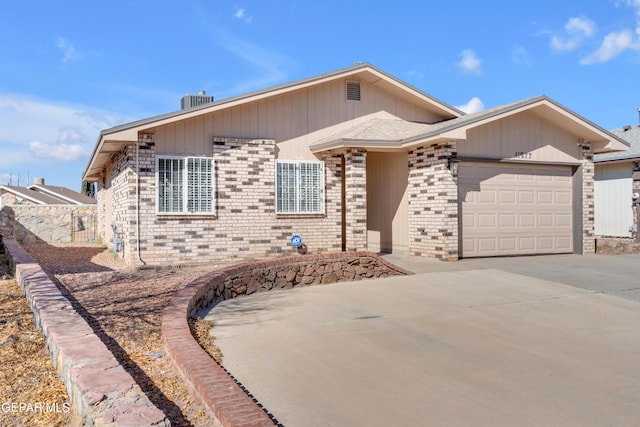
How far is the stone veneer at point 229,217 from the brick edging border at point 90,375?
193 inches

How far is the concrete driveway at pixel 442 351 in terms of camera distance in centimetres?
370

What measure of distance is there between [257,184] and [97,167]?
27.7 ft

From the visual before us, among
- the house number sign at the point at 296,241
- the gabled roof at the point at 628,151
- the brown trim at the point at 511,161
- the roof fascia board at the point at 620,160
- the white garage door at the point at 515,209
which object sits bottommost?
the house number sign at the point at 296,241

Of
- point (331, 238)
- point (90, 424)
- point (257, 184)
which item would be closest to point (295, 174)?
point (257, 184)

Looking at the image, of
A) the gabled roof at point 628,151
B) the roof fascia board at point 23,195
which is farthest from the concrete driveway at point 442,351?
the roof fascia board at point 23,195

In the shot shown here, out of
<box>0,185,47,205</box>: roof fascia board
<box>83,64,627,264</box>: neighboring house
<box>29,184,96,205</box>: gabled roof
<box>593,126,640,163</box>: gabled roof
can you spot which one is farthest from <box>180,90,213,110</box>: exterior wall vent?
<box>29,184,96,205</box>: gabled roof

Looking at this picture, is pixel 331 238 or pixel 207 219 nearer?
pixel 207 219

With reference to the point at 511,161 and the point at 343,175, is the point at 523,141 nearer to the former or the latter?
the point at 511,161

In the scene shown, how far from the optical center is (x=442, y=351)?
502 centimetres

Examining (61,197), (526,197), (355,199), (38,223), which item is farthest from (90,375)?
(61,197)

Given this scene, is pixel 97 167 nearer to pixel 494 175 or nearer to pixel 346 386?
pixel 494 175

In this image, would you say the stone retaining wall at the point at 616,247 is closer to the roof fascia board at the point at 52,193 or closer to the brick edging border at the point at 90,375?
the brick edging border at the point at 90,375

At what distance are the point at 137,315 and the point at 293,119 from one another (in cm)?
712

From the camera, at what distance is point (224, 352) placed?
509 cm
